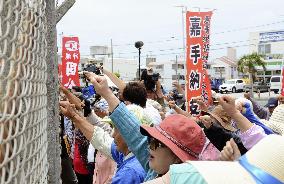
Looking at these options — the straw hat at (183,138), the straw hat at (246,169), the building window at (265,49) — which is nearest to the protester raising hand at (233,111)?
the straw hat at (183,138)

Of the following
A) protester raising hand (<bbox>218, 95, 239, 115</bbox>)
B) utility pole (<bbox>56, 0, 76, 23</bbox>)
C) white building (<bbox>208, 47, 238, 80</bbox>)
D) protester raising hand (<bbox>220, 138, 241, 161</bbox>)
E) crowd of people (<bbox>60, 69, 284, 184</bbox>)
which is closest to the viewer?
crowd of people (<bbox>60, 69, 284, 184</bbox>)

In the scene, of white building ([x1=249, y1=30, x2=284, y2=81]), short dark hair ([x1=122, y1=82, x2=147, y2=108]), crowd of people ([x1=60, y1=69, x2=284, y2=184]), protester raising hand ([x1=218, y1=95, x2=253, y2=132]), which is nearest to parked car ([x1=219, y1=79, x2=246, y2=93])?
white building ([x1=249, y1=30, x2=284, y2=81])

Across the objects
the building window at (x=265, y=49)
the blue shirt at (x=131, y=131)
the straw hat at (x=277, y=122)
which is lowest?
the straw hat at (x=277, y=122)

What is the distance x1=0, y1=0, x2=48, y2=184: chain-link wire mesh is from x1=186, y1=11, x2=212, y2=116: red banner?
6.03 metres

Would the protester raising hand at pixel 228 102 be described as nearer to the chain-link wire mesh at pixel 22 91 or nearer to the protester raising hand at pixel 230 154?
the protester raising hand at pixel 230 154

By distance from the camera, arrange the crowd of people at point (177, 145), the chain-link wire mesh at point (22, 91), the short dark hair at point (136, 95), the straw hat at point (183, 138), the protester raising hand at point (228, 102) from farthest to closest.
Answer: the short dark hair at point (136, 95), the protester raising hand at point (228, 102), the straw hat at point (183, 138), the crowd of people at point (177, 145), the chain-link wire mesh at point (22, 91)

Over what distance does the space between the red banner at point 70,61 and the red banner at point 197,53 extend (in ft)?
13.4

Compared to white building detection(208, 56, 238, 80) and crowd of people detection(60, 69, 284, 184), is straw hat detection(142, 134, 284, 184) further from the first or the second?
white building detection(208, 56, 238, 80)

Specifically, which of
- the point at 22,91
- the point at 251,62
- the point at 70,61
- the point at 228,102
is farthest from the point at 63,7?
the point at 251,62

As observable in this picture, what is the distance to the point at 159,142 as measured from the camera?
2006 millimetres

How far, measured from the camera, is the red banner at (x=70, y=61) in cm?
1132

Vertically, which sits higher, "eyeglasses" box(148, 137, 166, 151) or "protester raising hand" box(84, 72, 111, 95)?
"protester raising hand" box(84, 72, 111, 95)

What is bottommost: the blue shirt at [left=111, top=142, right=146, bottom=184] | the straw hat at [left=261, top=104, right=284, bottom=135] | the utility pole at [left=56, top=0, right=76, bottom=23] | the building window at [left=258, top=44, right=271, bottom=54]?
the blue shirt at [left=111, top=142, right=146, bottom=184]

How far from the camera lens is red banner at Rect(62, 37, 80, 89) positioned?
37.1 ft
